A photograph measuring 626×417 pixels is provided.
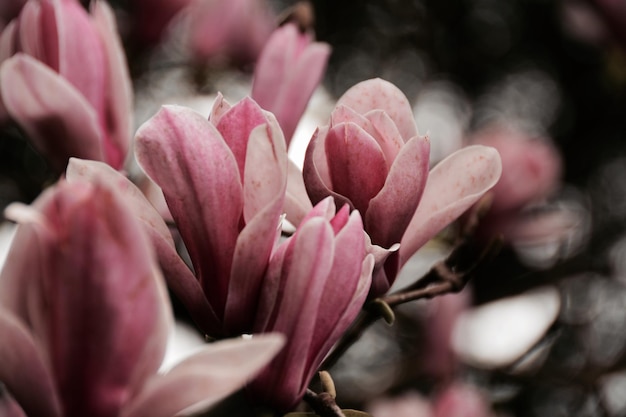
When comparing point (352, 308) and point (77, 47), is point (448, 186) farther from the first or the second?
point (77, 47)

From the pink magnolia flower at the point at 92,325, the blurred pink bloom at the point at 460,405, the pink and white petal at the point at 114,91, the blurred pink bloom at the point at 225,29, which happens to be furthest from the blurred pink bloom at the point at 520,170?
the pink magnolia flower at the point at 92,325

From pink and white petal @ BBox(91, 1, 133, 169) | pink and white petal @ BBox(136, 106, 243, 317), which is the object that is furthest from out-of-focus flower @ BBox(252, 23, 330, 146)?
pink and white petal @ BBox(136, 106, 243, 317)

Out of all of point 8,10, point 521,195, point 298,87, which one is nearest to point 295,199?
point 298,87

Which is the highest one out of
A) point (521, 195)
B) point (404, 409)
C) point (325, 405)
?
point (325, 405)

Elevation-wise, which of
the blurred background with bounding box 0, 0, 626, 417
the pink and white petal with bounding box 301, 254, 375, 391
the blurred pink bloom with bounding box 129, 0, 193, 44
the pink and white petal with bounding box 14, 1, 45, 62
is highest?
the pink and white petal with bounding box 14, 1, 45, 62

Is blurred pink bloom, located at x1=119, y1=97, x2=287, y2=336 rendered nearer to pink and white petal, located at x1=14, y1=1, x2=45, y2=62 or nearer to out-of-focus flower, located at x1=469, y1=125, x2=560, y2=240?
pink and white petal, located at x1=14, y1=1, x2=45, y2=62

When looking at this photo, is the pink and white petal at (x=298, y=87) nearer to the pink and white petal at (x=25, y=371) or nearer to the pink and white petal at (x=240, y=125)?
the pink and white petal at (x=240, y=125)
